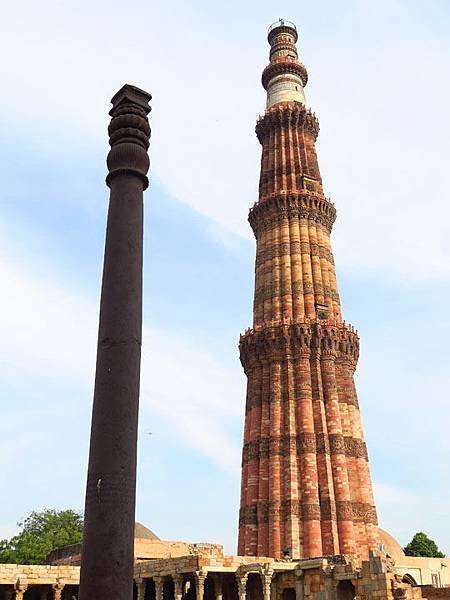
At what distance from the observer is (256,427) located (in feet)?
103

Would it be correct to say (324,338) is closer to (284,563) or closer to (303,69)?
(284,563)

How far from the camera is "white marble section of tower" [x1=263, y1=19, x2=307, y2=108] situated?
39.5m

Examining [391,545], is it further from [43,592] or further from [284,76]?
[284,76]

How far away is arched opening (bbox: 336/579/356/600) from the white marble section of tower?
88.3ft

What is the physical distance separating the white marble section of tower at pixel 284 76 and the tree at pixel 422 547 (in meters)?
32.6

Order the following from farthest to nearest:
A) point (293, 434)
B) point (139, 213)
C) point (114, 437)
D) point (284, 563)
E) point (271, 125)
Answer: point (271, 125) < point (293, 434) < point (284, 563) < point (139, 213) < point (114, 437)

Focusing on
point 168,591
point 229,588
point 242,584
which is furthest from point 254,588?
point 168,591

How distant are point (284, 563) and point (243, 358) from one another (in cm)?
1246

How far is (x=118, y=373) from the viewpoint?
20.9 feet

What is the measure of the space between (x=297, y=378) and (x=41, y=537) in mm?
27467

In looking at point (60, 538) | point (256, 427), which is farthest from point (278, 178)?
point (60, 538)

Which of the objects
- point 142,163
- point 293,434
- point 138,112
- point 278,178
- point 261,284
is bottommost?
point 142,163

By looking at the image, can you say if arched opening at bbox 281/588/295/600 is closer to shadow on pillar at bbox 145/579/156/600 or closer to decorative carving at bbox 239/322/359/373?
shadow on pillar at bbox 145/579/156/600

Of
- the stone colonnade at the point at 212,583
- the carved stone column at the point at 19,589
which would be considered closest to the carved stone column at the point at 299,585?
the stone colonnade at the point at 212,583
